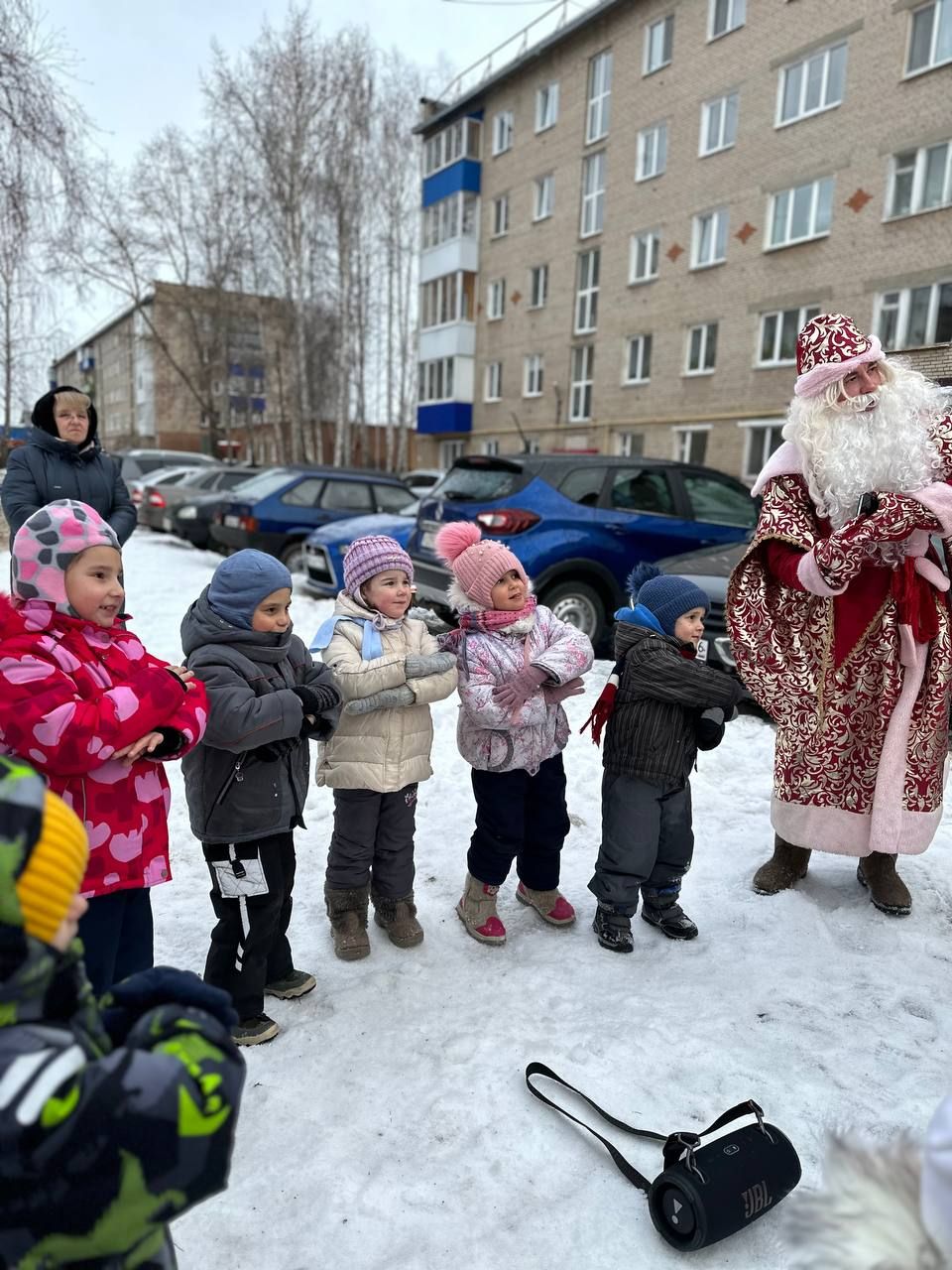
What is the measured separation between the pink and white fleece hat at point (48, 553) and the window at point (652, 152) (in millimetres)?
22797

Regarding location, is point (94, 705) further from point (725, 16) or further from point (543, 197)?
point (543, 197)

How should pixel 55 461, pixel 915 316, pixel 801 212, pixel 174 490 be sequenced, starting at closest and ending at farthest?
pixel 55 461
pixel 915 316
pixel 174 490
pixel 801 212

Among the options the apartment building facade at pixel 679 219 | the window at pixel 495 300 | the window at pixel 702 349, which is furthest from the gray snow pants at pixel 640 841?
the window at pixel 495 300

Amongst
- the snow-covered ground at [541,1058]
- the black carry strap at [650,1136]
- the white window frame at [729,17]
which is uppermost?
the white window frame at [729,17]

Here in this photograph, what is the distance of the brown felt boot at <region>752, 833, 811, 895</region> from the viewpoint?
3381mm

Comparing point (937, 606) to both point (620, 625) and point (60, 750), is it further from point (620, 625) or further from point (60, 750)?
point (60, 750)

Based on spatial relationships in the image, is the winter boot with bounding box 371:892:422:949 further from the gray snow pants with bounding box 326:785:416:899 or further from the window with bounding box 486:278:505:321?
the window with bounding box 486:278:505:321

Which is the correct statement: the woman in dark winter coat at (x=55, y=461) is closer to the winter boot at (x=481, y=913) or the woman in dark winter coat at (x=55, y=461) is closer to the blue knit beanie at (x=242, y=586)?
the blue knit beanie at (x=242, y=586)

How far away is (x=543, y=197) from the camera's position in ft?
84.0

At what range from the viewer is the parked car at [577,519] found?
6.85m

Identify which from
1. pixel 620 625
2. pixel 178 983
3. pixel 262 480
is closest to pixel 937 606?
pixel 620 625

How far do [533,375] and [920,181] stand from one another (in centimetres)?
1262

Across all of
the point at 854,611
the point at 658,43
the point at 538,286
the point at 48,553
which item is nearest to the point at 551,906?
the point at 854,611

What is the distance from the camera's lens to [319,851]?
378 cm
